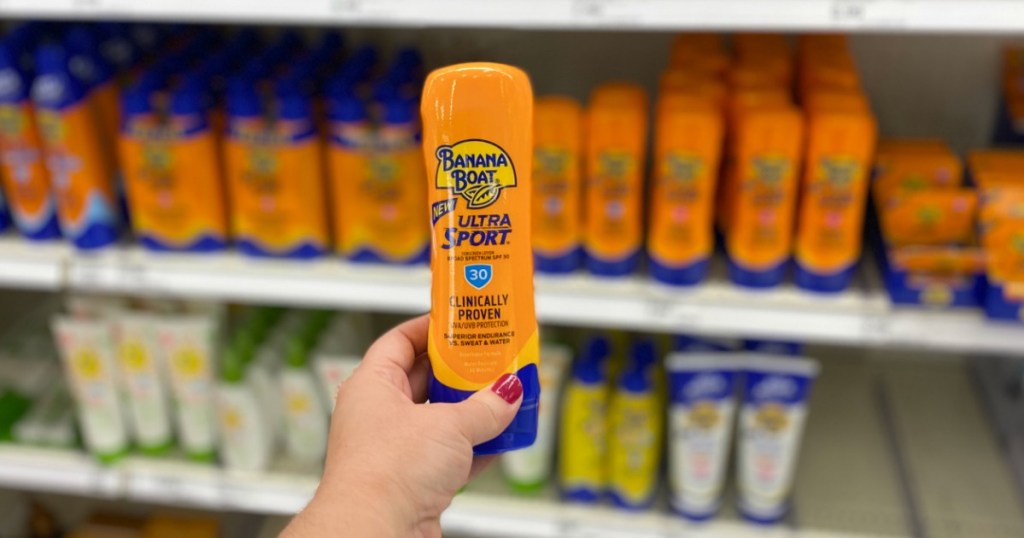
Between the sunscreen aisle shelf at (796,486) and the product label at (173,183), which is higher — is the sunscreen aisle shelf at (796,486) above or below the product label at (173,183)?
below

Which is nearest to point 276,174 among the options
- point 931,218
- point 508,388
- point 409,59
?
point 409,59

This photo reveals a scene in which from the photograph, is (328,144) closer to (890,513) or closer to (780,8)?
(780,8)

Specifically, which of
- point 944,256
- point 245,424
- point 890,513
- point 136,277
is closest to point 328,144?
point 136,277

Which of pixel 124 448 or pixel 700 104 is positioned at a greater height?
pixel 700 104

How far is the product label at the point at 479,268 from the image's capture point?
73 cm

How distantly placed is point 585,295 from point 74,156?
2.53 feet

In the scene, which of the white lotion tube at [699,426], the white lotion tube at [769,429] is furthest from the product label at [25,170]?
the white lotion tube at [769,429]

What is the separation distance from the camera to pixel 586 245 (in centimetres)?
127

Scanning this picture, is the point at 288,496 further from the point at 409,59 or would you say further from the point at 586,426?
the point at 409,59

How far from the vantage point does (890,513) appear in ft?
4.72

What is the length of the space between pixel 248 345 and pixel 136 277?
22 cm

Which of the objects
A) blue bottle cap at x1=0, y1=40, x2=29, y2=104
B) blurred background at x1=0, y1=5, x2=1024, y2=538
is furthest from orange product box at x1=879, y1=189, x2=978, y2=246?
blue bottle cap at x1=0, y1=40, x2=29, y2=104

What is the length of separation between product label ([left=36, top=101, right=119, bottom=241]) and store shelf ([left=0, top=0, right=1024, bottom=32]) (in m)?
0.21

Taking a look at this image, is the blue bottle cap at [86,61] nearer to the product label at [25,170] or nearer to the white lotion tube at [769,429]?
the product label at [25,170]
